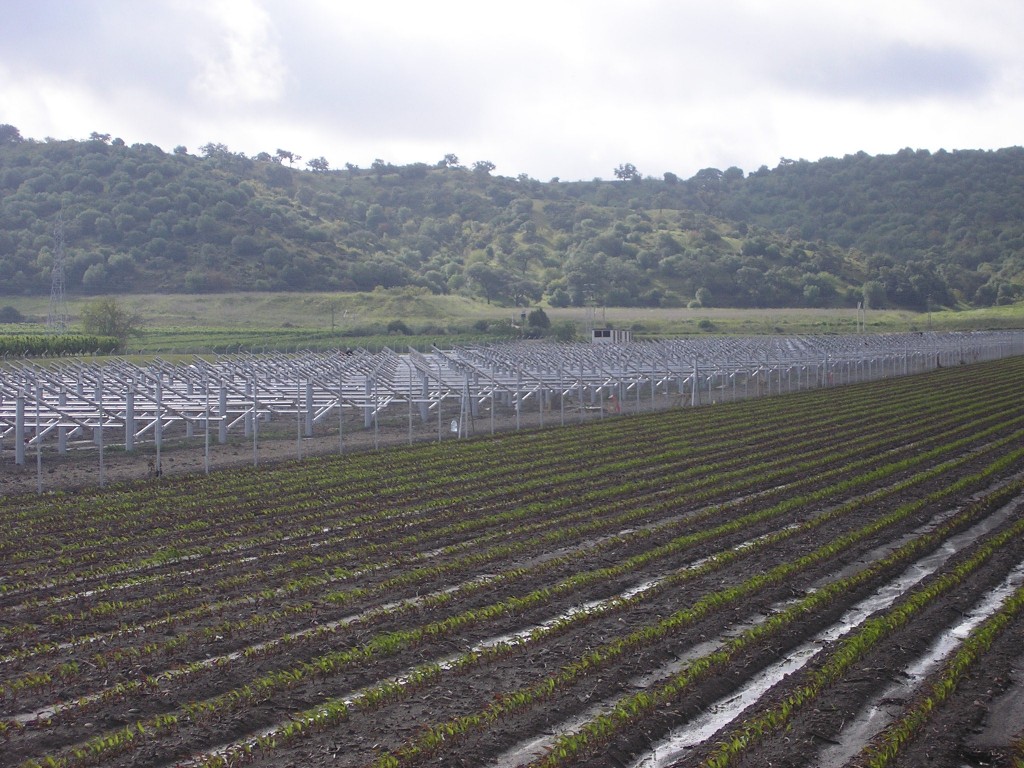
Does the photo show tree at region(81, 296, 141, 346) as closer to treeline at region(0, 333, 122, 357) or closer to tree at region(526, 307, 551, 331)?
treeline at region(0, 333, 122, 357)

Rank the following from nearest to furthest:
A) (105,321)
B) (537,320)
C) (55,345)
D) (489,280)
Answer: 1. (55,345)
2. (105,321)
3. (537,320)
4. (489,280)

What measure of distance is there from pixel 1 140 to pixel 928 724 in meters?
132

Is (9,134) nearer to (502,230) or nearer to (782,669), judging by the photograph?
(502,230)

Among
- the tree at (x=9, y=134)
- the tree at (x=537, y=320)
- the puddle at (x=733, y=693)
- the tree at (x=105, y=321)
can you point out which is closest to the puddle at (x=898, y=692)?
the puddle at (x=733, y=693)

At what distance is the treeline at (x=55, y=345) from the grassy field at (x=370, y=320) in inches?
141

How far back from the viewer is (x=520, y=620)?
9.31 meters

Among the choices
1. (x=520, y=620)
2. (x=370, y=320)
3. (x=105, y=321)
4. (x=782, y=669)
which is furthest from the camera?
(x=370, y=320)

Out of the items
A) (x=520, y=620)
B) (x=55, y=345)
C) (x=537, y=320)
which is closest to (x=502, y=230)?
(x=537, y=320)

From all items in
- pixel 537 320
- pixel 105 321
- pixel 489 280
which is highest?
pixel 489 280

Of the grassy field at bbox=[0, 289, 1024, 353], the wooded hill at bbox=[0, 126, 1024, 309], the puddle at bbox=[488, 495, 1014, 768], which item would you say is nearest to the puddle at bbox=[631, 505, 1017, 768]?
the puddle at bbox=[488, 495, 1014, 768]

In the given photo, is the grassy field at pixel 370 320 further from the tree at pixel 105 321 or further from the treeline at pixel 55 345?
the treeline at pixel 55 345

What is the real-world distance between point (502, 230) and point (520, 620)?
138 m

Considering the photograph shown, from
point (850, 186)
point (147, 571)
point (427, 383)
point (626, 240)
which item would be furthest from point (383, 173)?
point (147, 571)

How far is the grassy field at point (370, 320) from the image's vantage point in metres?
64.1
